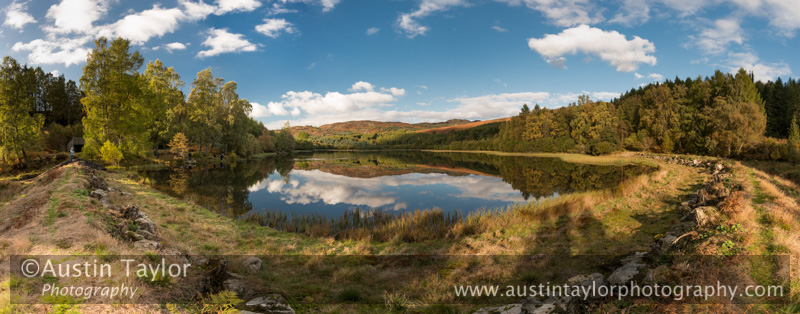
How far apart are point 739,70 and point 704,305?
252 feet

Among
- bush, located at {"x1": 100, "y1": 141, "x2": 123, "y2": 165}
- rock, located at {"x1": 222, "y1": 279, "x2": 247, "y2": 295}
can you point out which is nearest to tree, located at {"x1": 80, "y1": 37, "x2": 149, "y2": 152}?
bush, located at {"x1": 100, "y1": 141, "x2": 123, "y2": 165}

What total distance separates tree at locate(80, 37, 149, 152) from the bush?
190 centimetres

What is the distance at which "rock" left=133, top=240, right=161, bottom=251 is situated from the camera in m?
7.86

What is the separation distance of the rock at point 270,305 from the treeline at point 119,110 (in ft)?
133

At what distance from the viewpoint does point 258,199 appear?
76.4 feet

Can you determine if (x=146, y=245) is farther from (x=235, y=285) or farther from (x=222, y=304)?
(x=222, y=304)

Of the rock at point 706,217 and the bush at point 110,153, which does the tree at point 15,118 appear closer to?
the bush at point 110,153

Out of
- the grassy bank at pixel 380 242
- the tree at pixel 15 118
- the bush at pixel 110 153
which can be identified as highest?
the tree at pixel 15 118

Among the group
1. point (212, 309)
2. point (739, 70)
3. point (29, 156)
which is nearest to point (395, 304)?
point (212, 309)

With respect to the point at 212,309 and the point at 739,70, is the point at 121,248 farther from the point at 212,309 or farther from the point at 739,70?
the point at 739,70

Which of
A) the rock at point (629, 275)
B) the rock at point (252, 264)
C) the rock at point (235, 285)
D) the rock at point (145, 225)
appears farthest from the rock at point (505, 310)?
the rock at point (145, 225)

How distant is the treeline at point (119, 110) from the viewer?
29.8m

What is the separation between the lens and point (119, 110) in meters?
35.6

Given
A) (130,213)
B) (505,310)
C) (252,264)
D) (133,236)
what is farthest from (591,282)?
(130,213)
